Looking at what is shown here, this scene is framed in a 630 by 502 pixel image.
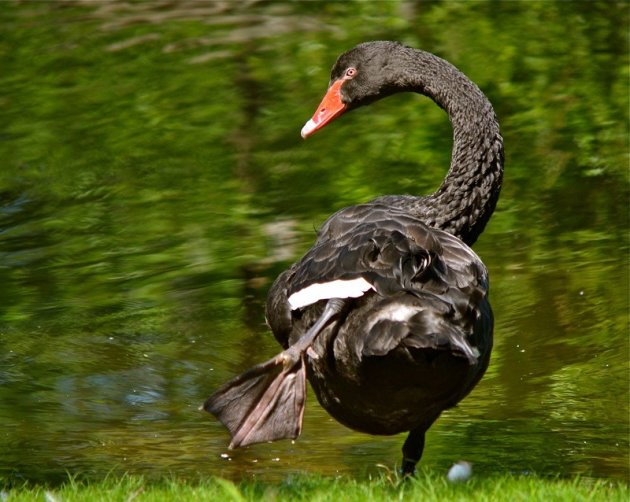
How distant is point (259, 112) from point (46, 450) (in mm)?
6476

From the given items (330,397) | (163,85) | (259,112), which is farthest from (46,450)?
(163,85)

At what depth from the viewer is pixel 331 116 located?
625 cm

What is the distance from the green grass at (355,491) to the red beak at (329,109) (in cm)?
207

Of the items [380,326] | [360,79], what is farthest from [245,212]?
[380,326]

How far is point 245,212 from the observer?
9.48 metres

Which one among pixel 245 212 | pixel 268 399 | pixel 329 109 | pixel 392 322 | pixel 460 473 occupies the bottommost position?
pixel 245 212

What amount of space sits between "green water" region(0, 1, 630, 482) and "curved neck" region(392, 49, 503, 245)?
3.66 feet

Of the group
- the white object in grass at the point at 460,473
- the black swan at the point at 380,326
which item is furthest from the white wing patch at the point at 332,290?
the white object in grass at the point at 460,473

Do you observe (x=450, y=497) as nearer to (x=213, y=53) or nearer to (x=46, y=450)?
(x=46, y=450)

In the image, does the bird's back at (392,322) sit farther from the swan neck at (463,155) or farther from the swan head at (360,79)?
the swan head at (360,79)

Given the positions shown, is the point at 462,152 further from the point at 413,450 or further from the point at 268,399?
the point at 268,399

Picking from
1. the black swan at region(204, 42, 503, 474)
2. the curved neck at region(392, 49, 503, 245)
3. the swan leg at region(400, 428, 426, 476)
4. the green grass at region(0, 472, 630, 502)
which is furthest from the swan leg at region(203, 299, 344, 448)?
the curved neck at region(392, 49, 503, 245)

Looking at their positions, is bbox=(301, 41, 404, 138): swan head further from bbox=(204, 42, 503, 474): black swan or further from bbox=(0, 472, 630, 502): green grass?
bbox=(0, 472, 630, 502): green grass

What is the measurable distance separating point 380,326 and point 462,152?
68.1 inches
